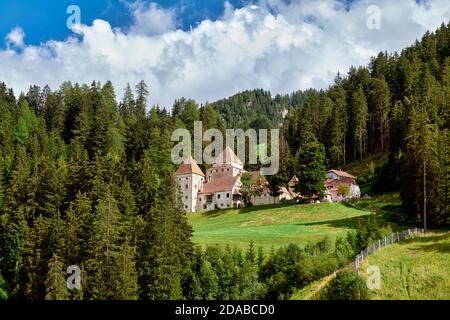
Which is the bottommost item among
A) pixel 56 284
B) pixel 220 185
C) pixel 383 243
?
pixel 56 284

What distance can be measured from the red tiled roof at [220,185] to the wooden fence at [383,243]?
51.8 m

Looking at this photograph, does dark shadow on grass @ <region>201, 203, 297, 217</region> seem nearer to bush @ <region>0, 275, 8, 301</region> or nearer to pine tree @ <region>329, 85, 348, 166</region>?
pine tree @ <region>329, 85, 348, 166</region>

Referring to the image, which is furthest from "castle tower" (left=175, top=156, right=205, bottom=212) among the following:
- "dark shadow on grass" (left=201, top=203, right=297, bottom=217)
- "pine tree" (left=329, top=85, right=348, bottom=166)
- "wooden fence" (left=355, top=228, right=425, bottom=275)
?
"wooden fence" (left=355, top=228, right=425, bottom=275)

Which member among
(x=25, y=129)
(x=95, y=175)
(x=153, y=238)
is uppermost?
(x=25, y=129)

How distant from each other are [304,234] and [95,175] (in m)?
25.7

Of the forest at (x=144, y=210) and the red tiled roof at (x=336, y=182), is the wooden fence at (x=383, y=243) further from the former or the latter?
the red tiled roof at (x=336, y=182)

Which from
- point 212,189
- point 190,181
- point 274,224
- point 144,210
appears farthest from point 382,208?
point 190,181

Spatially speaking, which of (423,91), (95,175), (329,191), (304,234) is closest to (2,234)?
(95,175)

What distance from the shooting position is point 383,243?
53.8 metres

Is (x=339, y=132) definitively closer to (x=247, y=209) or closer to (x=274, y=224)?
(x=247, y=209)

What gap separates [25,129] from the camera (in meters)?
117

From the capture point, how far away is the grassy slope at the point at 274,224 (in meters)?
64.9

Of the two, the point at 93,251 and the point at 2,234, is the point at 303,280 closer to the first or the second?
the point at 93,251

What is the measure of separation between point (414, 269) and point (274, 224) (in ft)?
118
